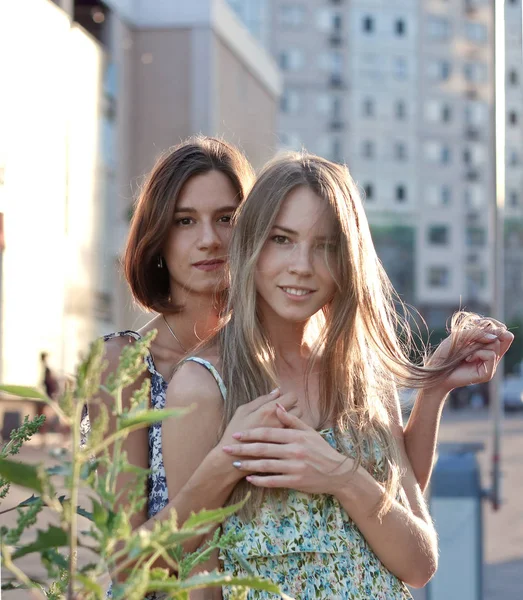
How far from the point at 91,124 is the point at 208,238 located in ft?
62.8

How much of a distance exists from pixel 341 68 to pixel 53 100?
57.2m

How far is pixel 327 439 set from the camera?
79.7 inches

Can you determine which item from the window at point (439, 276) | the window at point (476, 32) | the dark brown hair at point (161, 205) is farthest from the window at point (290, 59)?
the dark brown hair at point (161, 205)

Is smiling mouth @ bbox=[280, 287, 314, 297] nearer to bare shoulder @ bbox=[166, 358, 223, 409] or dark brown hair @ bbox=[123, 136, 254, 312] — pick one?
bare shoulder @ bbox=[166, 358, 223, 409]

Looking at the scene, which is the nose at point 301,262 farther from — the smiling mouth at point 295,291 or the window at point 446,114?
the window at point 446,114

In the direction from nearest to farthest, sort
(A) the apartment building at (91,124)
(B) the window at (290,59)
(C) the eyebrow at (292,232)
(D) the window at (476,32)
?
1. (C) the eyebrow at (292,232)
2. (A) the apartment building at (91,124)
3. (B) the window at (290,59)
4. (D) the window at (476,32)

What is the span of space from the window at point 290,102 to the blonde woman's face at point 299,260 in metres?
60.5

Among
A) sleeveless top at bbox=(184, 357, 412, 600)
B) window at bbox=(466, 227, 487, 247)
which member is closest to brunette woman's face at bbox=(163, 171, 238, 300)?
sleeveless top at bbox=(184, 357, 412, 600)

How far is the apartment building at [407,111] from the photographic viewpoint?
60.8 meters

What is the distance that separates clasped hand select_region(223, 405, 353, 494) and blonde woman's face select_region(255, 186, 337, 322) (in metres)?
0.22

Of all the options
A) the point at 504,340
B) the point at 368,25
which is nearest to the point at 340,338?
the point at 504,340

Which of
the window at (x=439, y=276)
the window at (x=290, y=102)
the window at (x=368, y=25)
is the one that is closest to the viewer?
the window at (x=439, y=276)

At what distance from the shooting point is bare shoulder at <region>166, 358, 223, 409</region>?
195cm

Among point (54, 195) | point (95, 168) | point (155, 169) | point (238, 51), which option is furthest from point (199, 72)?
point (155, 169)
